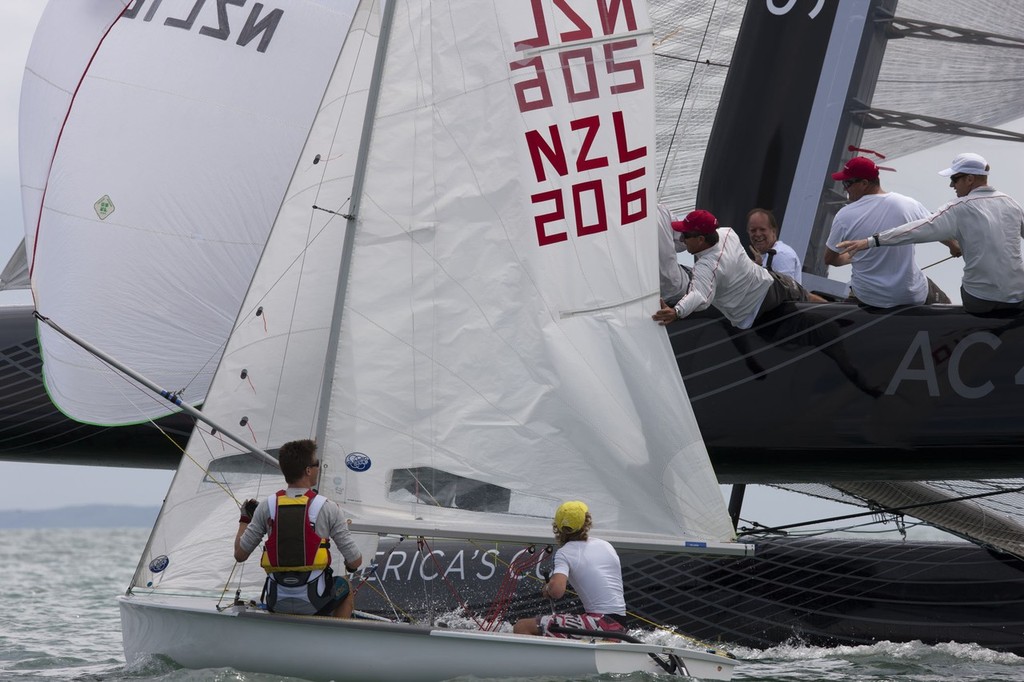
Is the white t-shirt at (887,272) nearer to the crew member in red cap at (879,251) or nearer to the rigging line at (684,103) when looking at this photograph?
the crew member in red cap at (879,251)

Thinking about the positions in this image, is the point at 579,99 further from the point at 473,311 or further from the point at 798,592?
the point at 798,592

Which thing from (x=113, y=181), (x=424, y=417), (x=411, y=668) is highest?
(x=113, y=181)

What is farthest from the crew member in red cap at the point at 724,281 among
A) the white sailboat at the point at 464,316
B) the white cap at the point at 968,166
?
the white cap at the point at 968,166

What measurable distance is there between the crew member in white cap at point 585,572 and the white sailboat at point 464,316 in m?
0.23

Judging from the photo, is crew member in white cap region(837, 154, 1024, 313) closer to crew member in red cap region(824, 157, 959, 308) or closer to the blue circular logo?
crew member in red cap region(824, 157, 959, 308)

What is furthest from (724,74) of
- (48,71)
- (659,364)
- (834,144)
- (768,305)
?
(48,71)

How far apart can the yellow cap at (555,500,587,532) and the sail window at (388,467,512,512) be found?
0.36 metres

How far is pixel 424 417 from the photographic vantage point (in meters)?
5.91

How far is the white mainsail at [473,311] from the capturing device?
589cm

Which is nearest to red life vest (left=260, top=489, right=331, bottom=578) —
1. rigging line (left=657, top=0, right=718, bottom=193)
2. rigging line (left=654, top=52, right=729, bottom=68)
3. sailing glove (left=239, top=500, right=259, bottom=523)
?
sailing glove (left=239, top=500, right=259, bottom=523)

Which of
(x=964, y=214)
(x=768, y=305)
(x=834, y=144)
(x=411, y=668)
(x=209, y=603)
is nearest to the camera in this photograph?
(x=411, y=668)

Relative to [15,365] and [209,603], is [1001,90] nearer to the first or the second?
[209,603]

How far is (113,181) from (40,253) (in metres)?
0.52

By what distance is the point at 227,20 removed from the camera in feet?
25.2
